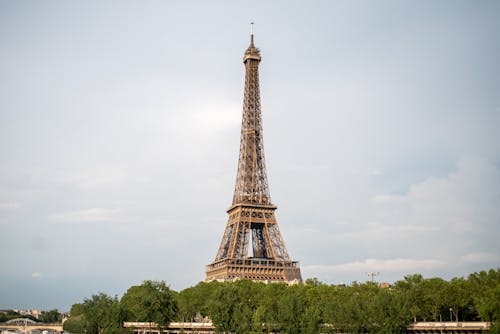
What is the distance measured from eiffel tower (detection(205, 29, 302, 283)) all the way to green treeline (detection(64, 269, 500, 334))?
7015 mm

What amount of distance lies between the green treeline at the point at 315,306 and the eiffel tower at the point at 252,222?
23.0 ft

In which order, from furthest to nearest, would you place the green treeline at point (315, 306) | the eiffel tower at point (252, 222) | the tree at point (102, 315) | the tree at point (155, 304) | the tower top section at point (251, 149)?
the tower top section at point (251, 149), the eiffel tower at point (252, 222), the tree at point (102, 315), the tree at point (155, 304), the green treeline at point (315, 306)

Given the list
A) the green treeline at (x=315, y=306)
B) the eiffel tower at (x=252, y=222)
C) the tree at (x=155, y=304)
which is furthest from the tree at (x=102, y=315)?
the eiffel tower at (x=252, y=222)

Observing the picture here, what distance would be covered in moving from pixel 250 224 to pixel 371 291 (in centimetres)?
2877

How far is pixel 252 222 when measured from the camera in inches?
3954

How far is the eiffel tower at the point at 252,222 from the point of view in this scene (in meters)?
96.9

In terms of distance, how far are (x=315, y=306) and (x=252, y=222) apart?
3205 centimetres

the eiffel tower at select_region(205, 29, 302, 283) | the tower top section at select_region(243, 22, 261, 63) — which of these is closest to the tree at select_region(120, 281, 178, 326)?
the eiffel tower at select_region(205, 29, 302, 283)

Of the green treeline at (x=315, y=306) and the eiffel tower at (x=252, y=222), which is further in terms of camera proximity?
the eiffel tower at (x=252, y=222)

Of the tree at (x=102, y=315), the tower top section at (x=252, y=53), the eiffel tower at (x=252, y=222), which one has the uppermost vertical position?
the tower top section at (x=252, y=53)

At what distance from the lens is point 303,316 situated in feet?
222

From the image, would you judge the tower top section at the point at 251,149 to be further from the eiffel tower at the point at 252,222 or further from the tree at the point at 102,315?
the tree at the point at 102,315

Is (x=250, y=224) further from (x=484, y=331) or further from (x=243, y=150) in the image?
(x=484, y=331)

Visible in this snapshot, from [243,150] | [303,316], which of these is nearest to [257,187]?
[243,150]
